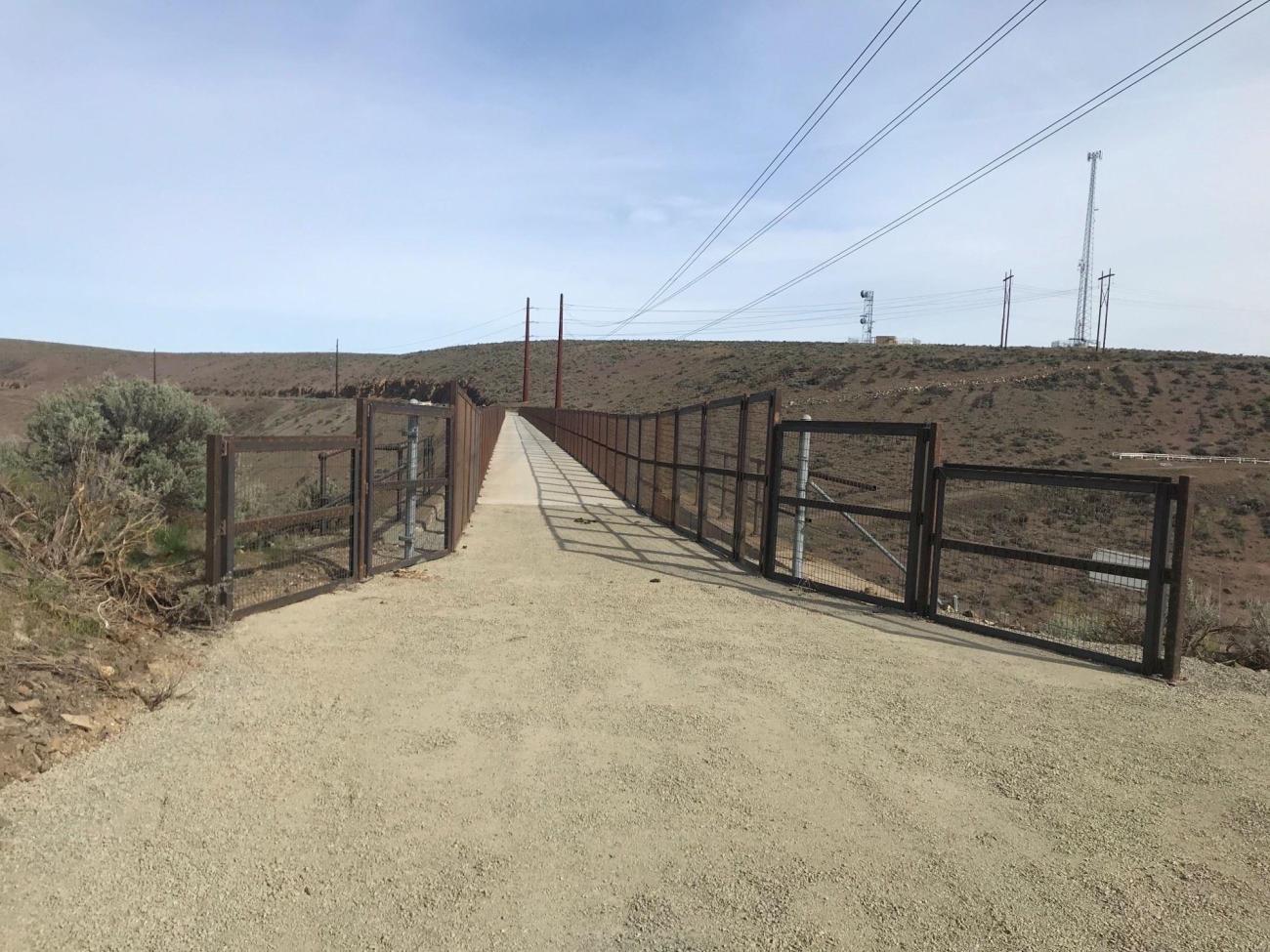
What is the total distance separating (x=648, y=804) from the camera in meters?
4.02

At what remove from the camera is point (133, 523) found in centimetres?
695

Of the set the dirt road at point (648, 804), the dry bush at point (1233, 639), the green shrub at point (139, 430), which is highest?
the green shrub at point (139, 430)

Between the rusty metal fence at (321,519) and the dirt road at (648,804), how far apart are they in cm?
78

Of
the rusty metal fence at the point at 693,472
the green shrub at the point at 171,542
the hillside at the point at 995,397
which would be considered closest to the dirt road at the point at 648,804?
the green shrub at the point at 171,542

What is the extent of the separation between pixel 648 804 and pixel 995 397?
173ft

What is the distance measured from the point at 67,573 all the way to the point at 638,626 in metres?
4.27

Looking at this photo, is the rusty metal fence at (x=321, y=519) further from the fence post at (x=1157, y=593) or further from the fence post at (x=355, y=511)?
the fence post at (x=1157, y=593)

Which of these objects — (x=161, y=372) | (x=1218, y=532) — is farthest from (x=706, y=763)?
(x=161, y=372)

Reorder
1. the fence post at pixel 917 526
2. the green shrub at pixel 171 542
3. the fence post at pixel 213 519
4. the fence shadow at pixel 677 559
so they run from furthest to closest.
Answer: the green shrub at pixel 171 542
the fence post at pixel 917 526
the fence shadow at pixel 677 559
the fence post at pixel 213 519

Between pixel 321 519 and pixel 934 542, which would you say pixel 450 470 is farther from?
pixel 934 542

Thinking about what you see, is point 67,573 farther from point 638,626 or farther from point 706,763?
point 706,763

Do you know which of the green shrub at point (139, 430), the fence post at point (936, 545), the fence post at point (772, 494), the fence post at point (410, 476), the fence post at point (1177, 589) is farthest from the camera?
the green shrub at point (139, 430)

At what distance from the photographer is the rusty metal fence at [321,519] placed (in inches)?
268

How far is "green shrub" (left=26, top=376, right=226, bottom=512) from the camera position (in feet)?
39.3
